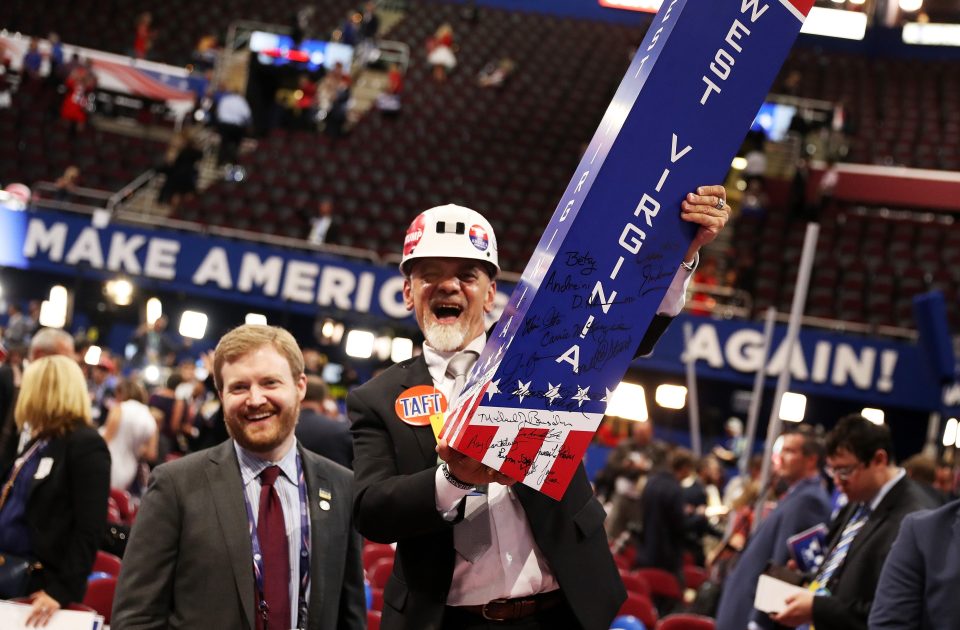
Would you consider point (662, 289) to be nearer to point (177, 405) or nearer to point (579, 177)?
point (579, 177)

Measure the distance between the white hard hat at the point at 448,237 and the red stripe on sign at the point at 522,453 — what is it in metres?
0.54

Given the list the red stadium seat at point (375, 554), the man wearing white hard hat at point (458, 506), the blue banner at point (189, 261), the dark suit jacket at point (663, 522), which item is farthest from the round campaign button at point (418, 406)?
the blue banner at point (189, 261)

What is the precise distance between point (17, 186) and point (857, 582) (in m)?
15.0

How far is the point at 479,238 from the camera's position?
8.48 feet

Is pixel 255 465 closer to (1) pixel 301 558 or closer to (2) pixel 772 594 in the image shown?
(1) pixel 301 558

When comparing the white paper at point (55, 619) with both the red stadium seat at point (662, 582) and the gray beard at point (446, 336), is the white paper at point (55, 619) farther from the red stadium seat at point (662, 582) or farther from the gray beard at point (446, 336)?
the red stadium seat at point (662, 582)

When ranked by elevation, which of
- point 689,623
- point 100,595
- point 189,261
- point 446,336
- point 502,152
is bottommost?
point 100,595

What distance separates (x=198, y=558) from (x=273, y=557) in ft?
0.57

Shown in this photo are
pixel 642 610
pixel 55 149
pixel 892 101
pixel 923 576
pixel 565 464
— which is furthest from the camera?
pixel 892 101

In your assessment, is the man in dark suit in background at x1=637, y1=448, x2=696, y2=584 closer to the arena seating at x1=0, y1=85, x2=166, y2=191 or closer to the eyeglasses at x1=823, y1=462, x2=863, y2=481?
the eyeglasses at x1=823, y1=462, x2=863, y2=481

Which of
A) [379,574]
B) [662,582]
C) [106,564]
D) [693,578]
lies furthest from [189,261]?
[106,564]

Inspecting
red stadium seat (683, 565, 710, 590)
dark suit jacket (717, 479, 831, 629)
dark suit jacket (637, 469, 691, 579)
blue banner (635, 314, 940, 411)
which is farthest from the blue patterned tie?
blue banner (635, 314, 940, 411)

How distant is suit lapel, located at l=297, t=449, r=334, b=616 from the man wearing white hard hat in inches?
9.5

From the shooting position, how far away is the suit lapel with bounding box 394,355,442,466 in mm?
2490
